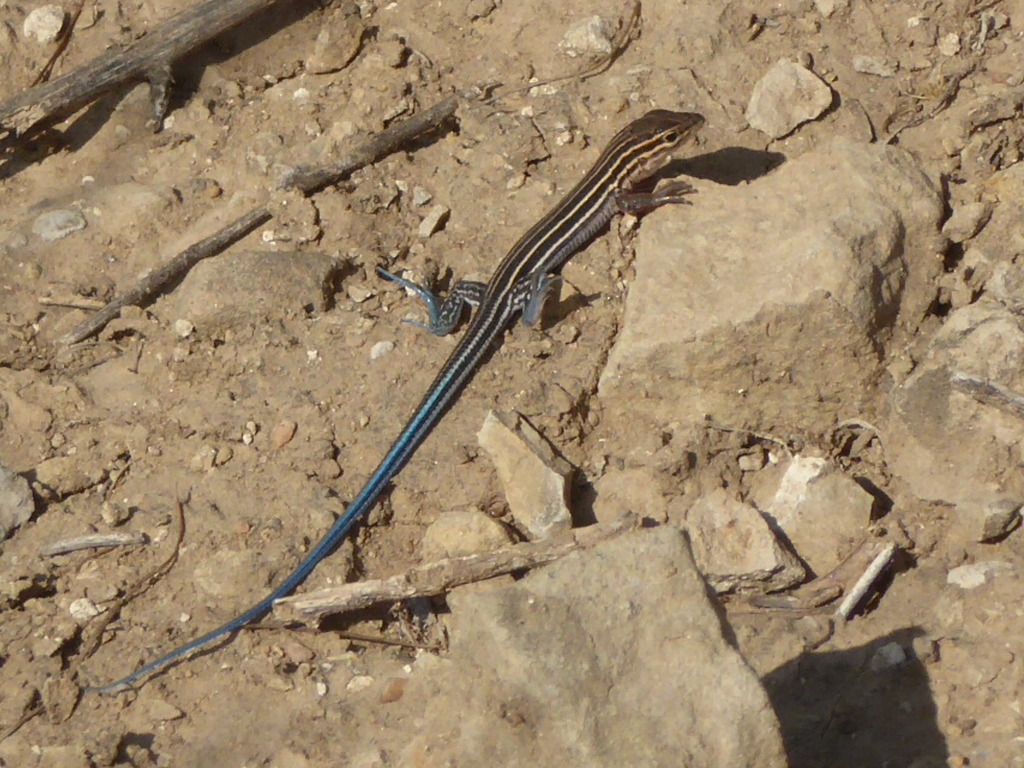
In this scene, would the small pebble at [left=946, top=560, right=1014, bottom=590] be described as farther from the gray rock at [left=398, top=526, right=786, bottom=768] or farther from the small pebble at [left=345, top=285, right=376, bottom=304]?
the small pebble at [left=345, top=285, right=376, bottom=304]

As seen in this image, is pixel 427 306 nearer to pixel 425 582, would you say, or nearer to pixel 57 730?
pixel 425 582

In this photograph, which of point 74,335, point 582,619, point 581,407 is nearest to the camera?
point 582,619

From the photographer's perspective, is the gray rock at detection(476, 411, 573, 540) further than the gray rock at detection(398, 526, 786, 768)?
Yes

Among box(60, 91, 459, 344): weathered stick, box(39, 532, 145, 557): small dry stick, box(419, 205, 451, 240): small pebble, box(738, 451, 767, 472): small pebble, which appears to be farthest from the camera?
box(419, 205, 451, 240): small pebble

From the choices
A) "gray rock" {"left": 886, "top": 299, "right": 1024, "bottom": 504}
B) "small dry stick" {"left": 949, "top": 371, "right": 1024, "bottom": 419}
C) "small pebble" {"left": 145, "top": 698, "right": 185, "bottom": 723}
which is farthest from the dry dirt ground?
"small dry stick" {"left": 949, "top": 371, "right": 1024, "bottom": 419}

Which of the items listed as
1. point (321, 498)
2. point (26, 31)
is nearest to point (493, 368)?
point (321, 498)

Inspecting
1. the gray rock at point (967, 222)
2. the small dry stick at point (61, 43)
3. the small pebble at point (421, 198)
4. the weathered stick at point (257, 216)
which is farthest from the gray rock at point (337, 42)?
the gray rock at point (967, 222)
